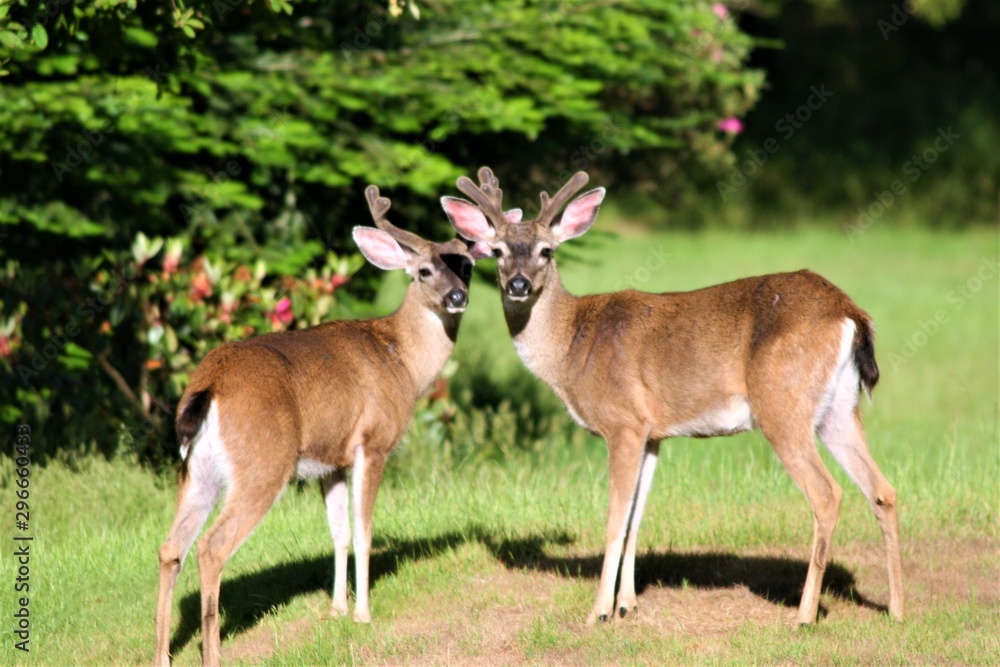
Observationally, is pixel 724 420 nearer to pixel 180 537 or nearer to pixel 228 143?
pixel 180 537

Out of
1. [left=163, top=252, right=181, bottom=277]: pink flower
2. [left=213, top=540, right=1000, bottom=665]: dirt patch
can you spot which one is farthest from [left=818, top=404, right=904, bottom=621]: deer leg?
[left=163, top=252, right=181, bottom=277]: pink flower

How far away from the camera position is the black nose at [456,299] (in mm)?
6848

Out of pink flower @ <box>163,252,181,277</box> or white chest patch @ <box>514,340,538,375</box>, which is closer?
white chest patch @ <box>514,340,538,375</box>

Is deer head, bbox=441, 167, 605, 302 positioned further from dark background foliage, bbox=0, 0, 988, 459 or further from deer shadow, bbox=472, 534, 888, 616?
dark background foliage, bbox=0, 0, 988, 459

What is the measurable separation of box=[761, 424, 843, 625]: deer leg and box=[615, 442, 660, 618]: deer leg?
0.77 m

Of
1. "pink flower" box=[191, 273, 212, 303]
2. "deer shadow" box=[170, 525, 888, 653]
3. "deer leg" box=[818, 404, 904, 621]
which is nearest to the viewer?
"deer leg" box=[818, 404, 904, 621]

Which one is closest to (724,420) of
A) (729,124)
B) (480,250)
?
(480,250)

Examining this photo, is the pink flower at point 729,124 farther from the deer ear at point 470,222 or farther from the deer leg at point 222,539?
the deer leg at point 222,539

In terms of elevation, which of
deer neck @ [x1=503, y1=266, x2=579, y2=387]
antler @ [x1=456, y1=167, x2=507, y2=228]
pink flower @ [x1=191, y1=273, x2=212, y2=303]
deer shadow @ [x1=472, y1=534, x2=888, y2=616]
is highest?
antler @ [x1=456, y1=167, x2=507, y2=228]

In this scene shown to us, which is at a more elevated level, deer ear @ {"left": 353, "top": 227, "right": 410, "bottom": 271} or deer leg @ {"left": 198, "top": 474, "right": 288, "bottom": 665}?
deer ear @ {"left": 353, "top": 227, "right": 410, "bottom": 271}

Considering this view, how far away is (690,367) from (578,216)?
116 centimetres

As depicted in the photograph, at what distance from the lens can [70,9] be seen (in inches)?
278

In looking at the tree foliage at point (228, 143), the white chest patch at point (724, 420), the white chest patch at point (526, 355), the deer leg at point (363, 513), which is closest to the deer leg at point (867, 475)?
the white chest patch at point (724, 420)

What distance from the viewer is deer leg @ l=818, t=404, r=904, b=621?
6348mm
